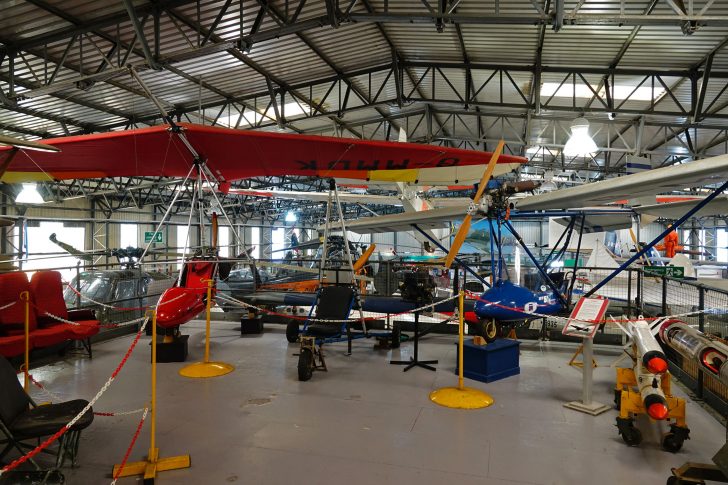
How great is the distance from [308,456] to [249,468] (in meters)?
0.44

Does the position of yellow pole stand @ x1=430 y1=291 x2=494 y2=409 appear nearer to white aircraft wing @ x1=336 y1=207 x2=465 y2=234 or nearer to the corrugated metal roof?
white aircraft wing @ x1=336 y1=207 x2=465 y2=234

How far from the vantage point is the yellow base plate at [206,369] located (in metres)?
5.32

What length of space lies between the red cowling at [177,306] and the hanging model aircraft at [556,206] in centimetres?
351

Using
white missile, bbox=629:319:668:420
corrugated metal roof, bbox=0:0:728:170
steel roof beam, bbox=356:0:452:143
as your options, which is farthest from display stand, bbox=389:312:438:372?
steel roof beam, bbox=356:0:452:143

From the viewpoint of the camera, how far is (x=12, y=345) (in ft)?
16.0

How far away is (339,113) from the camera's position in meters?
11.3

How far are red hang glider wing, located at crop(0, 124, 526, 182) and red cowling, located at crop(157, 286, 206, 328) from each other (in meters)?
1.78

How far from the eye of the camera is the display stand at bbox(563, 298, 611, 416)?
408 centimetres

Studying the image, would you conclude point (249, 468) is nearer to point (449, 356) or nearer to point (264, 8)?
point (449, 356)

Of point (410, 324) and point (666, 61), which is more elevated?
point (666, 61)

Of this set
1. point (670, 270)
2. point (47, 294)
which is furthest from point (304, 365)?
point (670, 270)

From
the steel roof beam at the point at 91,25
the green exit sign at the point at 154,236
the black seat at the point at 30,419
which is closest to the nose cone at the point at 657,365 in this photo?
the black seat at the point at 30,419

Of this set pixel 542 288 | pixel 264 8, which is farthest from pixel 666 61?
pixel 264 8

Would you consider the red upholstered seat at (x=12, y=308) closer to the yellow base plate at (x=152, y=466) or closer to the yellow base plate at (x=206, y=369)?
the yellow base plate at (x=206, y=369)
